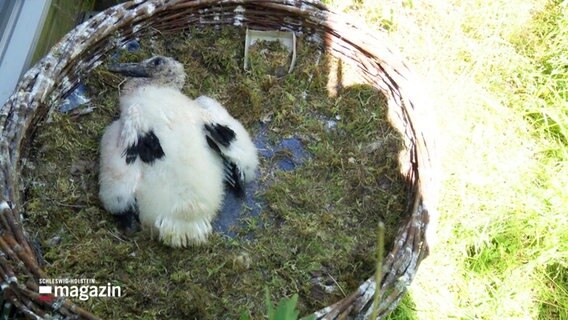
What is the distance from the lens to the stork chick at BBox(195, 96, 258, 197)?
7.55 ft

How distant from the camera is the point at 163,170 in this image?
215cm

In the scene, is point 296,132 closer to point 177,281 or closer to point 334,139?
point 334,139

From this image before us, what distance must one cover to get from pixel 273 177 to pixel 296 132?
9.2 inches

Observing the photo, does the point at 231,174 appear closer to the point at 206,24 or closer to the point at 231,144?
the point at 231,144

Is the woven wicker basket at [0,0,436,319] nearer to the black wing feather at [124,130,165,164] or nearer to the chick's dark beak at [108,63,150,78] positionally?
the chick's dark beak at [108,63,150,78]

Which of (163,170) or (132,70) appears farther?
(132,70)

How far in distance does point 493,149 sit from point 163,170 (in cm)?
133

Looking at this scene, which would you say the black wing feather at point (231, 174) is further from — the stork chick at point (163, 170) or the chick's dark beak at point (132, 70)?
the chick's dark beak at point (132, 70)

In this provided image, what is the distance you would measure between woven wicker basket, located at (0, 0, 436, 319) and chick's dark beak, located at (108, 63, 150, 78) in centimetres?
10

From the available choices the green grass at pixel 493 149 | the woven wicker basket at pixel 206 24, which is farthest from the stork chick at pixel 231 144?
the green grass at pixel 493 149

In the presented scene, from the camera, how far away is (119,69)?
2527mm

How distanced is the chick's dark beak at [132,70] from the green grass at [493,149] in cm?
97

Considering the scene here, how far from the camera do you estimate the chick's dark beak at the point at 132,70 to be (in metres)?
2.53

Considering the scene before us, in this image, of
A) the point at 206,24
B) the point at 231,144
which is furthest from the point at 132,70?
the point at 231,144
